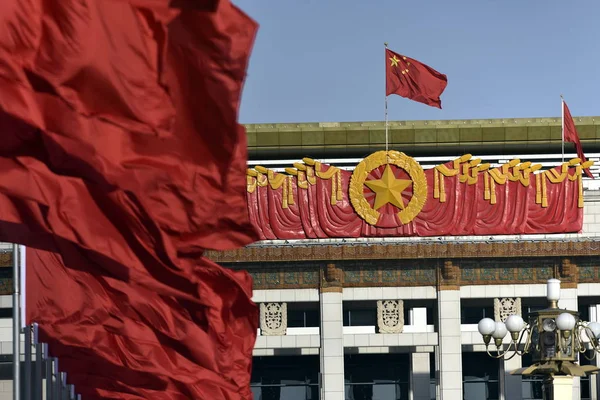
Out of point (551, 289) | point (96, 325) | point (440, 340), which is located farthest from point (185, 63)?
point (440, 340)

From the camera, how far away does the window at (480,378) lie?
57.7 m

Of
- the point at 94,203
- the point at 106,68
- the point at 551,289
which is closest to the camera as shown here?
the point at 106,68

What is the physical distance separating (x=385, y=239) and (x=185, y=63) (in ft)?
119

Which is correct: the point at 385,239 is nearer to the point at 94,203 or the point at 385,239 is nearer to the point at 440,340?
the point at 440,340

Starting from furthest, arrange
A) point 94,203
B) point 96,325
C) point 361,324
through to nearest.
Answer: point 361,324 < point 96,325 < point 94,203

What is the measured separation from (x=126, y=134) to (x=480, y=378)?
136 feet

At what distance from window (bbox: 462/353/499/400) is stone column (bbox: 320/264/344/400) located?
681 cm

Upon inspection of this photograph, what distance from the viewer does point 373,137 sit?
5619 centimetres

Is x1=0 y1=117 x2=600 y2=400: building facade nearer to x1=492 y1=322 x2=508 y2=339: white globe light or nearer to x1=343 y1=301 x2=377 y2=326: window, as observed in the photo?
x1=343 y1=301 x2=377 y2=326: window

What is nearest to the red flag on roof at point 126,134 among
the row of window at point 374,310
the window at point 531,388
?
the row of window at point 374,310

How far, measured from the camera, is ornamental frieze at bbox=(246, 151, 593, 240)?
5372cm

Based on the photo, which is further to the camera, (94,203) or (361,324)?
(361,324)

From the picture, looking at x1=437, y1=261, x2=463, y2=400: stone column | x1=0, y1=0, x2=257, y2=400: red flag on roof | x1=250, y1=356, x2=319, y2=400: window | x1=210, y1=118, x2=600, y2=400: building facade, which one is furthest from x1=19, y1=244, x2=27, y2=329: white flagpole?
x1=250, y1=356, x2=319, y2=400: window

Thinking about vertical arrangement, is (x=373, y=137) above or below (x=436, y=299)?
above
